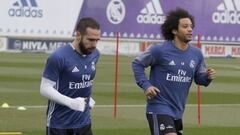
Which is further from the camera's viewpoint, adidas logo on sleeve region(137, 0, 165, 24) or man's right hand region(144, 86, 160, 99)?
adidas logo on sleeve region(137, 0, 165, 24)

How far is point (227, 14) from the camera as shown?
234ft

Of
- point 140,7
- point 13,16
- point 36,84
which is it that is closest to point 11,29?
point 13,16

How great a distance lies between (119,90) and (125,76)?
7639 millimetres

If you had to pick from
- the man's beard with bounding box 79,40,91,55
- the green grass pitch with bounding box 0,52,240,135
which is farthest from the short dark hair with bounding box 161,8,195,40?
the green grass pitch with bounding box 0,52,240,135

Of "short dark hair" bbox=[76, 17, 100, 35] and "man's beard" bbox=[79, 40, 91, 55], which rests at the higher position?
"short dark hair" bbox=[76, 17, 100, 35]

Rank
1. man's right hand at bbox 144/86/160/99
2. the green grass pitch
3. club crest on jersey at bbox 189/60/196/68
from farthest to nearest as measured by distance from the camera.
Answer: the green grass pitch < club crest on jersey at bbox 189/60/196/68 < man's right hand at bbox 144/86/160/99

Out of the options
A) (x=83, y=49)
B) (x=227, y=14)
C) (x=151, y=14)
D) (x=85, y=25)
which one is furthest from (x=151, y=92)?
(x=227, y=14)

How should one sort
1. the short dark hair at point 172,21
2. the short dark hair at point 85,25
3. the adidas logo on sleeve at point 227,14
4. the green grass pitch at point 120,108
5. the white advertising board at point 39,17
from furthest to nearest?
the adidas logo on sleeve at point 227,14 < the white advertising board at point 39,17 < the green grass pitch at point 120,108 < the short dark hair at point 172,21 < the short dark hair at point 85,25

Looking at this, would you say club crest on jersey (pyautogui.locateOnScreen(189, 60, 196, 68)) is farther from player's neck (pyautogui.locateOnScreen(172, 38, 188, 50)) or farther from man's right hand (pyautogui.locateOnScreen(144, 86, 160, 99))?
man's right hand (pyautogui.locateOnScreen(144, 86, 160, 99))

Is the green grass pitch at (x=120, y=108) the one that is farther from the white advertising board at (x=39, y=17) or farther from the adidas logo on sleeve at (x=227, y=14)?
the adidas logo on sleeve at (x=227, y=14)

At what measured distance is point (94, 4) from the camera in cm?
6794

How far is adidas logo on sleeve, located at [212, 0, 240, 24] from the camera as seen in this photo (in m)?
71.0

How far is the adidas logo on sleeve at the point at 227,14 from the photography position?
71.0 metres

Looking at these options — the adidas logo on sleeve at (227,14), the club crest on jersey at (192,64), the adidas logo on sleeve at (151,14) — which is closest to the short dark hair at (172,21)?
the club crest on jersey at (192,64)
